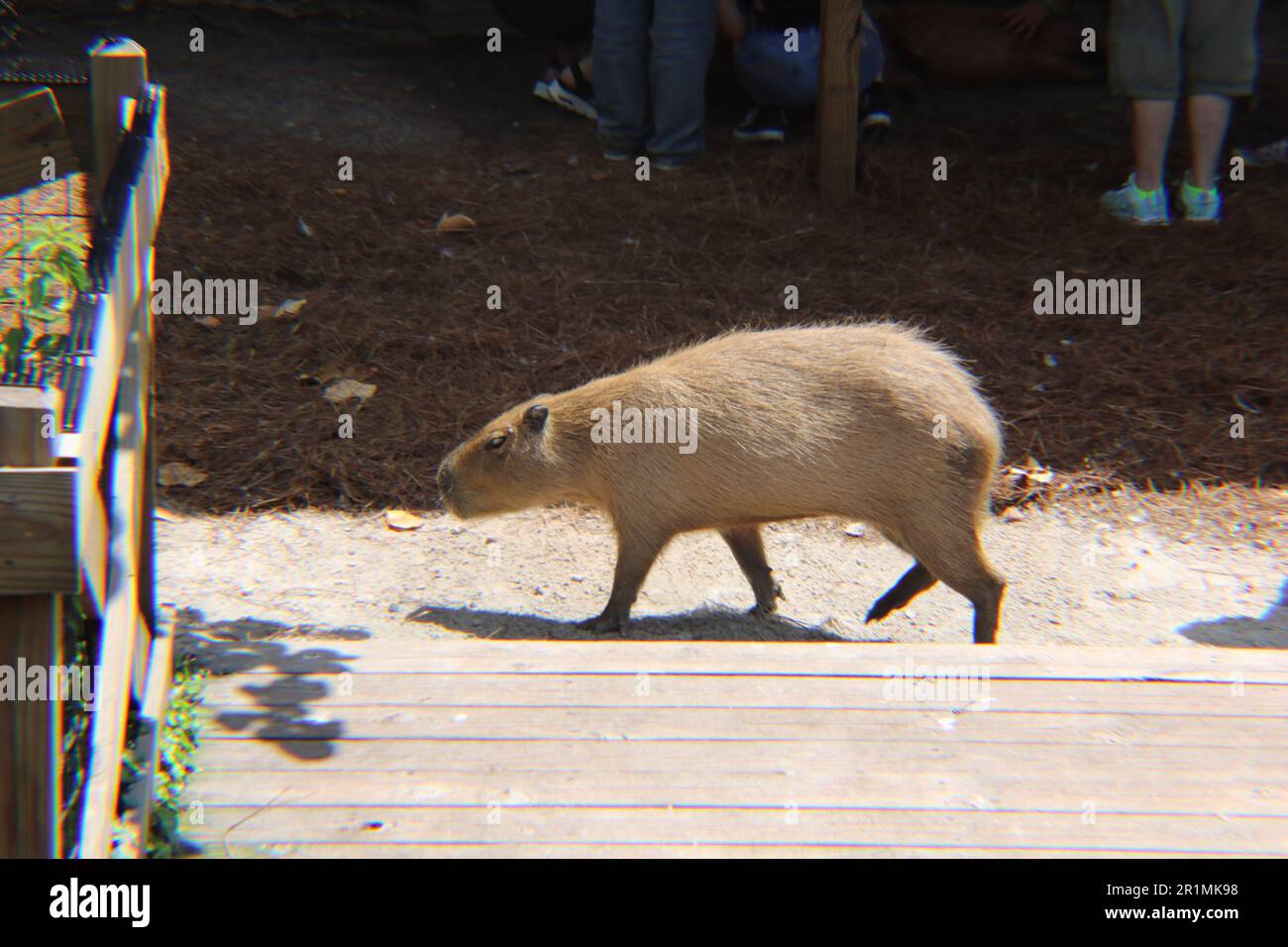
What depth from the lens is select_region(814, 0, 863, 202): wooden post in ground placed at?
21.8 feet

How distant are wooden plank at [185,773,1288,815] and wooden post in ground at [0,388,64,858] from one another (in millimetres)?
700

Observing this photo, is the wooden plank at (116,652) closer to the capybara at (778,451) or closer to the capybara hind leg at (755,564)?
the capybara at (778,451)

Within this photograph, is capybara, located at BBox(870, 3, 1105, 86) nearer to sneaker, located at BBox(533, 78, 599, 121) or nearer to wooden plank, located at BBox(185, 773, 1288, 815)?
sneaker, located at BBox(533, 78, 599, 121)

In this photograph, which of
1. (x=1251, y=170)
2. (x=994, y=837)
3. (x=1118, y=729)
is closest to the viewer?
(x=994, y=837)

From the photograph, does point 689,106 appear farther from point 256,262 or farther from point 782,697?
point 782,697

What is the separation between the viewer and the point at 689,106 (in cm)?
739

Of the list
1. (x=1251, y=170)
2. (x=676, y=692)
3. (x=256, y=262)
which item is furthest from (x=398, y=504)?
(x=1251, y=170)

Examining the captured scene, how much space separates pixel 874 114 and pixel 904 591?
176 inches

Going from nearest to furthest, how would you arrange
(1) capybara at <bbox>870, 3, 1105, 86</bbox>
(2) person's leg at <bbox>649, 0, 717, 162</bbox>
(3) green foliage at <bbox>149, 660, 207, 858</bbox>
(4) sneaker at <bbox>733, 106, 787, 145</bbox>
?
(3) green foliage at <bbox>149, 660, 207, 858</bbox> < (2) person's leg at <bbox>649, 0, 717, 162</bbox> < (4) sneaker at <bbox>733, 106, 787, 145</bbox> < (1) capybara at <bbox>870, 3, 1105, 86</bbox>

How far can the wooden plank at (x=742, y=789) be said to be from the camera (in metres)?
2.40

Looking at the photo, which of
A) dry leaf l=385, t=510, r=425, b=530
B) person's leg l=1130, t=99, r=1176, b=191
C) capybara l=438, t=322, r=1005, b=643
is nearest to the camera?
capybara l=438, t=322, r=1005, b=643

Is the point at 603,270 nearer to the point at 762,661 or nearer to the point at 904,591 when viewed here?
the point at 904,591

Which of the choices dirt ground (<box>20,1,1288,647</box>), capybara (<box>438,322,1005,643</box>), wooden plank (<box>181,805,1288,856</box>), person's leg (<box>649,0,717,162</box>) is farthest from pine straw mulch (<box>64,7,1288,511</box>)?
wooden plank (<box>181,805,1288,856</box>)

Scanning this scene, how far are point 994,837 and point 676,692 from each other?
78 cm
